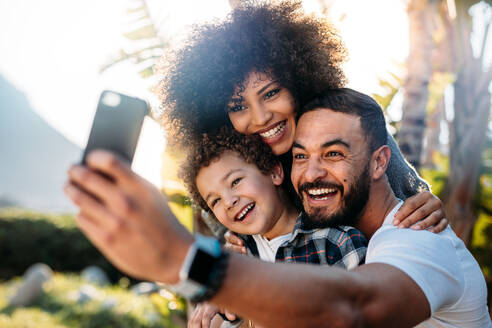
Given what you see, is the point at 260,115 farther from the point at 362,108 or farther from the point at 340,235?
the point at 340,235

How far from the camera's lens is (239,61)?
3.23 metres

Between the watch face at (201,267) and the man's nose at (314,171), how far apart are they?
56.3 inches

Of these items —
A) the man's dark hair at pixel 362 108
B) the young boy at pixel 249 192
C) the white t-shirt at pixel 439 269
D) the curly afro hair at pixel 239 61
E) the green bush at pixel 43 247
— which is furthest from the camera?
the green bush at pixel 43 247

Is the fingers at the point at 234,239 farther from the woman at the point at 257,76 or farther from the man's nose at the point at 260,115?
the man's nose at the point at 260,115

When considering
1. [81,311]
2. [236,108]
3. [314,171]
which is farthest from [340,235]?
[81,311]

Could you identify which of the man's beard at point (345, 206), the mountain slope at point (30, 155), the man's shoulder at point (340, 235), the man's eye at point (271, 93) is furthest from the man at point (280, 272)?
the mountain slope at point (30, 155)

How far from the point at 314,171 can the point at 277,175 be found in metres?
0.50

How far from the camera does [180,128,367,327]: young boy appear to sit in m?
2.79

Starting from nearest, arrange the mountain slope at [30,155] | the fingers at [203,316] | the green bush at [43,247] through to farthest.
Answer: the fingers at [203,316]
the green bush at [43,247]
the mountain slope at [30,155]

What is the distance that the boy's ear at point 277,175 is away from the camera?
2.98 m

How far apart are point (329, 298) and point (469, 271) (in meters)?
1.27

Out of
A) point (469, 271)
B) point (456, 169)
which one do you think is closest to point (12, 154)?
point (456, 169)

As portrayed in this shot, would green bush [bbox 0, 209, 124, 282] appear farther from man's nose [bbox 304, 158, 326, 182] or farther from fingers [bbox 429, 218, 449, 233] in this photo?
fingers [bbox 429, 218, 449, 233]

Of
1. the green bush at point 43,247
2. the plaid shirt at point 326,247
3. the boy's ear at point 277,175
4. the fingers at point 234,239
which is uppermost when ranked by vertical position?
the boy's ear at point 277,175
